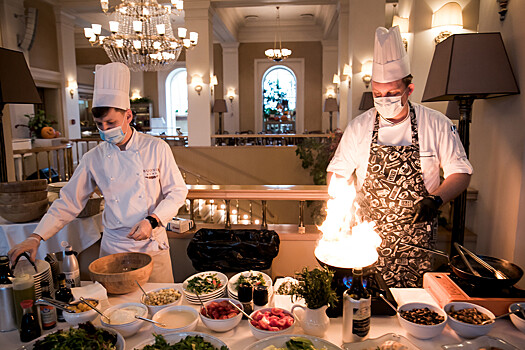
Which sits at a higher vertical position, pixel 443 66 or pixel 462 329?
pixel 443 66

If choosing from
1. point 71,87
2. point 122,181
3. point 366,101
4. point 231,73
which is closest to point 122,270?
point 122,181

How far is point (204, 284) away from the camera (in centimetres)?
187

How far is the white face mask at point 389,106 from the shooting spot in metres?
2.09

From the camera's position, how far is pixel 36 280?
5.45 feet

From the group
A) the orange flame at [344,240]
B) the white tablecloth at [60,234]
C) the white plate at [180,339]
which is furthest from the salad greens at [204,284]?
the white tablecloth at [60,234]

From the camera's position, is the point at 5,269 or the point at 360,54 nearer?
the point at 5,269

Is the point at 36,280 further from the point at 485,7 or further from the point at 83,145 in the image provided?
the point at 83,145

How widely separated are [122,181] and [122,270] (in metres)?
0.54

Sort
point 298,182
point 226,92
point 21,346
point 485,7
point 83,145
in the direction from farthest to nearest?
point 226,92, point 83,145, point 298,182, point 485,7, point 21,346

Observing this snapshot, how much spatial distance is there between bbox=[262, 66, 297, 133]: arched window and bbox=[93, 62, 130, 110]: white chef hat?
13.8 meters

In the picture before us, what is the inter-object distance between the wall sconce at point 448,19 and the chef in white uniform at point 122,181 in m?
3.59

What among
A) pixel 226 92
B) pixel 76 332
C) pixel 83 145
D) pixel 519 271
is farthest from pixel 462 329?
pixel 226 92

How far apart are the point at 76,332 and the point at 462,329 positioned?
1.45 metres

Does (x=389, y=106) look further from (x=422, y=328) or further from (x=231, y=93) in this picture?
(x=231, y=93)
